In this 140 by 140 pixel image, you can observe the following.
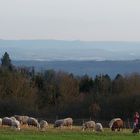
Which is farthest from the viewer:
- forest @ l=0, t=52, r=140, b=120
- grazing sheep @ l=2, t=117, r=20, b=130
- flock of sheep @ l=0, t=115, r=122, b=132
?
forest @ l=0, t=52, r=140, b=120

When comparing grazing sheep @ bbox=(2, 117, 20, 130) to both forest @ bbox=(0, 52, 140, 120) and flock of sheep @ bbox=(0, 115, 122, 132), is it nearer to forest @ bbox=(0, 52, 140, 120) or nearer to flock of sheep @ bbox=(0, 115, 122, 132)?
flock of sheep @ bbox=(0, 115, 122, 132)

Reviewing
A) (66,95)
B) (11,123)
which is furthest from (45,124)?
(66,95)

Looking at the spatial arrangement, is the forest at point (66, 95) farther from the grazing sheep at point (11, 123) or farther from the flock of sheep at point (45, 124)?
the grazing sheep at point (11, 123)

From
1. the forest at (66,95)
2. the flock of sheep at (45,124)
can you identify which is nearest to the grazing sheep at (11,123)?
the flock of sheep at (45,124)

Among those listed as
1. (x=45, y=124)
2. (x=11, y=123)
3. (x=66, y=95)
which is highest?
(x=66, y=95)

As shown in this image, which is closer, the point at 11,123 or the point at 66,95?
the point at 11,123

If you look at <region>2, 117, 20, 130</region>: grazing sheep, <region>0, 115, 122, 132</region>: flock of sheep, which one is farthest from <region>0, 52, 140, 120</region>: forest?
<region>2, 117, 20, 130</region>: grazing sheep

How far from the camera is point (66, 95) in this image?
102 meters

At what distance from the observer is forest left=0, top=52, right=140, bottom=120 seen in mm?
89375

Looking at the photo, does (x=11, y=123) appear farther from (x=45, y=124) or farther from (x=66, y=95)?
(x=66, y=95)

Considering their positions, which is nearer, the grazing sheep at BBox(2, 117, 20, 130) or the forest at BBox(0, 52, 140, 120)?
the grazing sheep at BBox(2, 117, 20, 130)

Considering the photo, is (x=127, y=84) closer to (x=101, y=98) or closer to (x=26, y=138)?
(x=101, y=98)

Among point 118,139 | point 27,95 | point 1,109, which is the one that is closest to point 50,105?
point 27,95

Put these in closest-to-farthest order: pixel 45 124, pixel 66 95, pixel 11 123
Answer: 1. pixel 11 123
2. pixel 45 124
3. pixel 66 95
